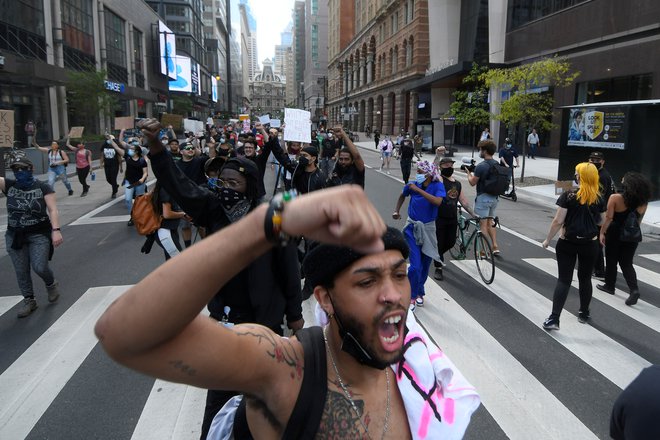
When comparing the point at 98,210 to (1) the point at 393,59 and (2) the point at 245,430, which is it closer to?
(2) the point at 245,430

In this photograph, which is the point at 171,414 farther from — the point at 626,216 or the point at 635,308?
the point at 626,216

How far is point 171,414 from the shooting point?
12.7 ft

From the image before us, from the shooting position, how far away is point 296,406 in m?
1.52

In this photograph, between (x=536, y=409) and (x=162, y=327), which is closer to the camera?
(x=162, y=327)

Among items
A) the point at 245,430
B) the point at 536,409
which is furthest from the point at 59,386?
the point at 536,409

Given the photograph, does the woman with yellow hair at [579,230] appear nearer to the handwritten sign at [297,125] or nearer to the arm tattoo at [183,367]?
the handwritten sign at [297,125]

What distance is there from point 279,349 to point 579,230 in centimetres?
467

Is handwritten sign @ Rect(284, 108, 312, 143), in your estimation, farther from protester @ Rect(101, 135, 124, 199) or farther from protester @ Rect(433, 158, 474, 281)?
protester @ Rect(101, 135, 124, 199)

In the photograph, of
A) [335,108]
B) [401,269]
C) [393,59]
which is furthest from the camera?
[335,108]

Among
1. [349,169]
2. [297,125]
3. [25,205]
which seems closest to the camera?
[25,205]

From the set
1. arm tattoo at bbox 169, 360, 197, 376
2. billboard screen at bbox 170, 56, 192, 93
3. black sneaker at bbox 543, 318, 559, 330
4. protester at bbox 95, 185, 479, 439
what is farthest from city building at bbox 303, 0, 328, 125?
arm tattoo at bbox 169, 360, 197, 376

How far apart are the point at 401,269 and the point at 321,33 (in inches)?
5728

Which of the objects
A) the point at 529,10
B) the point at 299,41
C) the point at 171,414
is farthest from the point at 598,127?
the point at 299,41

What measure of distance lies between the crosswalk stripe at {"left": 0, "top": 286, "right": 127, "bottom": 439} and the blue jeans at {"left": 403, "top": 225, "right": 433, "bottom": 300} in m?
3.69
